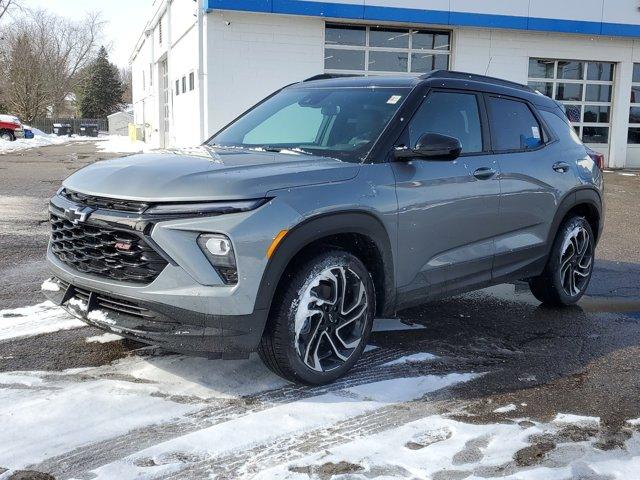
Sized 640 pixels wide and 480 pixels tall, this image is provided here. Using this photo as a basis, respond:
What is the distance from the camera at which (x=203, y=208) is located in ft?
10.8

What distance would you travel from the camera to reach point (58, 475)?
2.83m

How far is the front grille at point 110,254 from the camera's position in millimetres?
3346

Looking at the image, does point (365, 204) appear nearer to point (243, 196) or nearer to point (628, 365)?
point (243, 196)

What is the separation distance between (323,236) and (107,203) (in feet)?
3.68

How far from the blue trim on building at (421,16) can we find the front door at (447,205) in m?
12.5

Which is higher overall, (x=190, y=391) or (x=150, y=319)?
(x=150, y=319)

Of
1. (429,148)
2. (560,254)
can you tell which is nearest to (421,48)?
(560,254)

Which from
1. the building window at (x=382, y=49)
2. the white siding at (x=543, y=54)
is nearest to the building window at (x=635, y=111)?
the white siding at (x=543, y=54)

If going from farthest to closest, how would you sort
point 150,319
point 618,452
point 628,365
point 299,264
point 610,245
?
point 610,245
point 628,365
point 299,264
point 150,319
point 618,452

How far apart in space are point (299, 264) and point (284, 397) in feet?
2.37

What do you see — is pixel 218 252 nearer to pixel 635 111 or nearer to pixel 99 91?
pixel 635 111

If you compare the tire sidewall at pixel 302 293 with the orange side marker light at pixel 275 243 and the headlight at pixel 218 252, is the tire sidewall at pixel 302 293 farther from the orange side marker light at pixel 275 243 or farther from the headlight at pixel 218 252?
the headlight at pixel 218 252

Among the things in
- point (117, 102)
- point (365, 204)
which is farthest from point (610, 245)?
point (117, 102)

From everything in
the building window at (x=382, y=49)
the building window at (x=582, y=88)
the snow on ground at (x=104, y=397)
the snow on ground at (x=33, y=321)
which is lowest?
the snow on ground at (x=104, y=397)
